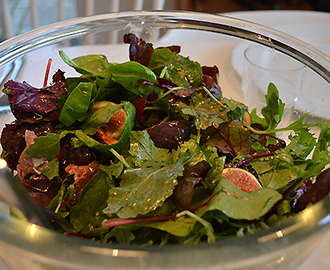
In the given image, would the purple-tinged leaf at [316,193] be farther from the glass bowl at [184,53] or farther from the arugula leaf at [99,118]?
the arugula leaf at [99,118]

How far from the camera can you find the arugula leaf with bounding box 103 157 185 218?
362mm

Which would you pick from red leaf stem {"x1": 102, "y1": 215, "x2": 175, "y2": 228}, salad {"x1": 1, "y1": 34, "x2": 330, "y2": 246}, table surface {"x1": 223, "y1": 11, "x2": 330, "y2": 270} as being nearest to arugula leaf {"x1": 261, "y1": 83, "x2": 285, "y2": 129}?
salad {"x1": 1, "y1": 34, "x2": 330, "y2": 246}

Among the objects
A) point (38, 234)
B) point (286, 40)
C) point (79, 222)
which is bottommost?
point (79, 222)

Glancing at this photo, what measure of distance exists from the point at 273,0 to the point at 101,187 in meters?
2.92

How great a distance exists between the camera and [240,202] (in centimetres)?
35

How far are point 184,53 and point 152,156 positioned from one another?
0.46 m

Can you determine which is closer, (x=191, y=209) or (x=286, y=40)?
(x=191, y=209)

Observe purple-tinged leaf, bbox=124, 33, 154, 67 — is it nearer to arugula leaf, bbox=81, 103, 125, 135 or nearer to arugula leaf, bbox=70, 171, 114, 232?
arugula leaf, bbox=81, 103, 125, 135

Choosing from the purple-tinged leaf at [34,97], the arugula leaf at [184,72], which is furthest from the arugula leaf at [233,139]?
the purple-tinged leaf at [34,97]

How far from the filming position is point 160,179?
388 mm

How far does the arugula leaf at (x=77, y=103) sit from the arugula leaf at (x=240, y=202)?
26cm

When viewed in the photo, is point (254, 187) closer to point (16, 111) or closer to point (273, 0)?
point (16, 111)

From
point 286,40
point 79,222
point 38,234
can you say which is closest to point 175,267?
point 38,234

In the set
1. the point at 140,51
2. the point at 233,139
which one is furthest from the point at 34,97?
the point at 233,139
